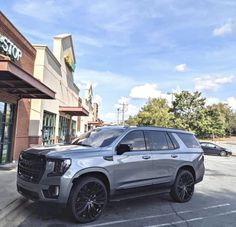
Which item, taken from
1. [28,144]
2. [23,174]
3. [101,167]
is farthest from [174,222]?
[28,144]

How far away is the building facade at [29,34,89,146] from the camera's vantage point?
1742 cm

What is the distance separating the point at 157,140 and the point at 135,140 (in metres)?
0.82

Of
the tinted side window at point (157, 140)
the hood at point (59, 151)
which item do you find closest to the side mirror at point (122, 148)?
the hood at point (59, 151)

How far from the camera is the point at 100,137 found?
25.0 ft

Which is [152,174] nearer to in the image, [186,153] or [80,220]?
[186,153]

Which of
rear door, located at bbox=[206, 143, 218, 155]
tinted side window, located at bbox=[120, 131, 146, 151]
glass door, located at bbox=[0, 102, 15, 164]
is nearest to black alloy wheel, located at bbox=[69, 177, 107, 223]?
tinted side window, located at bbox=[120, 131, 146, 151]

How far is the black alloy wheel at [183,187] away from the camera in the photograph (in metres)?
8.52

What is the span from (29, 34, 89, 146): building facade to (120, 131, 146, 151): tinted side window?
10249 millimetres

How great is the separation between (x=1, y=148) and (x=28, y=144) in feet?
10.8

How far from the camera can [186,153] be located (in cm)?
893

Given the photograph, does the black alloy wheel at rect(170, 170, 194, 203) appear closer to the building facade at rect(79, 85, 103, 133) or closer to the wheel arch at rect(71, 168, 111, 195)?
the wheel arch at rect(71, 168, 111, 195)

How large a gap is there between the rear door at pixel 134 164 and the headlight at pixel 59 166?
1158mm

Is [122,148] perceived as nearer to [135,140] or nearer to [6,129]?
[135,140]

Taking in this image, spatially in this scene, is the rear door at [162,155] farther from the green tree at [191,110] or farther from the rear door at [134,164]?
the green tree at [191,110]
